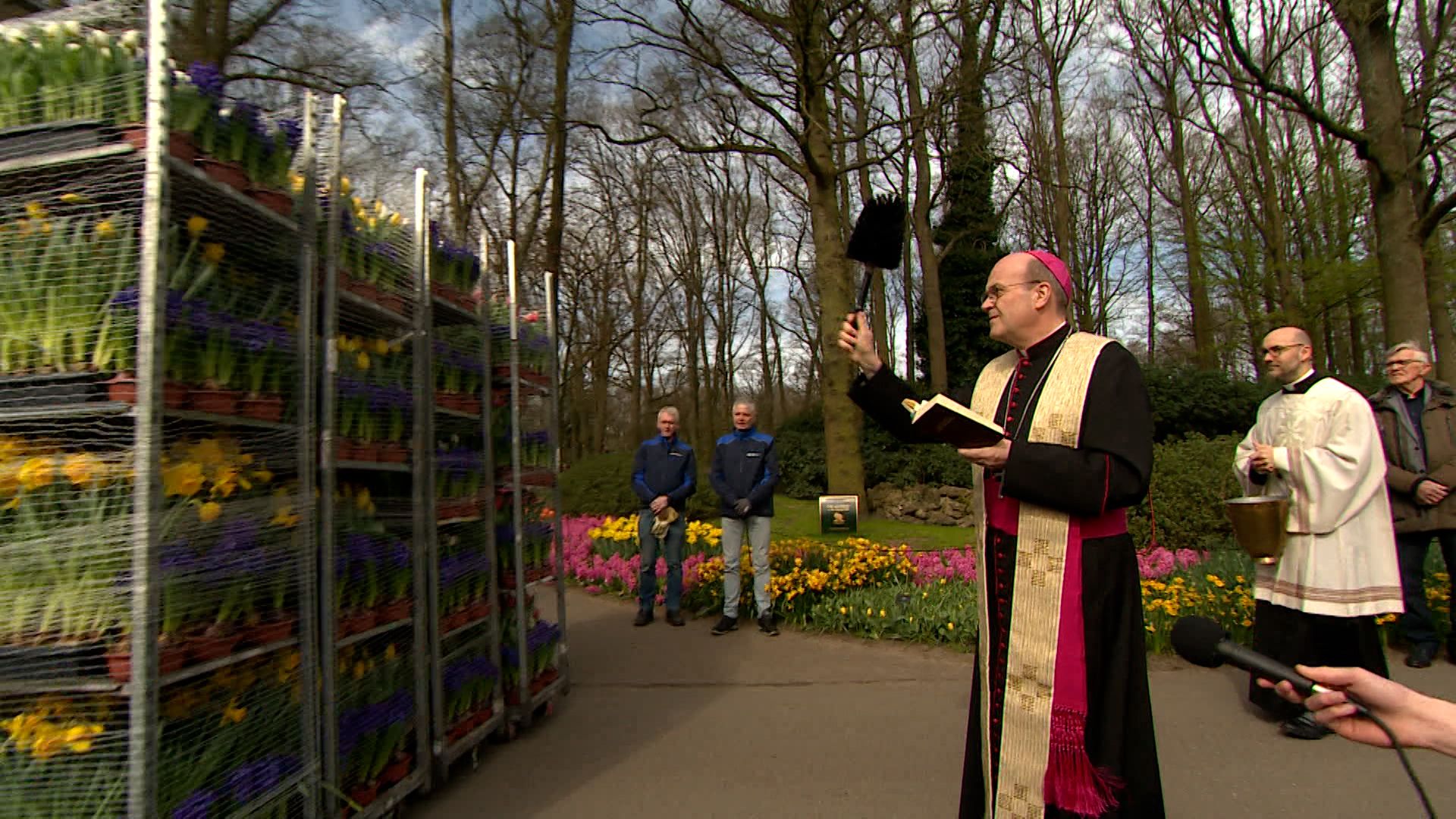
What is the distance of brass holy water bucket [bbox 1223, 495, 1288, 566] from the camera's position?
15.0ft

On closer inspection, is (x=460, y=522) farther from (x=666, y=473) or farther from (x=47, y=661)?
(x=666, y=473)

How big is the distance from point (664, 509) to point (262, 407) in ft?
17.2

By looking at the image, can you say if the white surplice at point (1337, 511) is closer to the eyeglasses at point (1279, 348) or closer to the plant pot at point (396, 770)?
the eyeglasses at point (1279, 348)

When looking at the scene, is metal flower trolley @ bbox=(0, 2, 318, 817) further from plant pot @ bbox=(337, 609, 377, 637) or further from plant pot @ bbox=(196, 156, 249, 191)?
plant pot @ bbox=(337, 609, 377, 637)

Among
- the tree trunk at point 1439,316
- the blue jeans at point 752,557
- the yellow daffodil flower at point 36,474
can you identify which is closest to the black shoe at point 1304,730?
the blue jeans at point 752,557

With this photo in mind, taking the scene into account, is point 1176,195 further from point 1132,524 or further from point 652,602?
point 652,602

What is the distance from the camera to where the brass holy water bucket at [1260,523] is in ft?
15.0

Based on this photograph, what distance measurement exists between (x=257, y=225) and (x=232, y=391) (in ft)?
2.02

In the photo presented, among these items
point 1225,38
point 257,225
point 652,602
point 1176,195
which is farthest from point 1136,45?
point 257,225

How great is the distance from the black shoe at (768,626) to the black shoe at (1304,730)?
12.8 feet

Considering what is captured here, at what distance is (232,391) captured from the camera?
304 centimetres

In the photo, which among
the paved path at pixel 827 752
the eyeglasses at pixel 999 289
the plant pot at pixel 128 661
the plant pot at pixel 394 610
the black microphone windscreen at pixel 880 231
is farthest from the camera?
the paved path at pixel 827 752

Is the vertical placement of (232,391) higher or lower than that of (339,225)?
lower

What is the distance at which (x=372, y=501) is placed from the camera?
4043 millimetres
